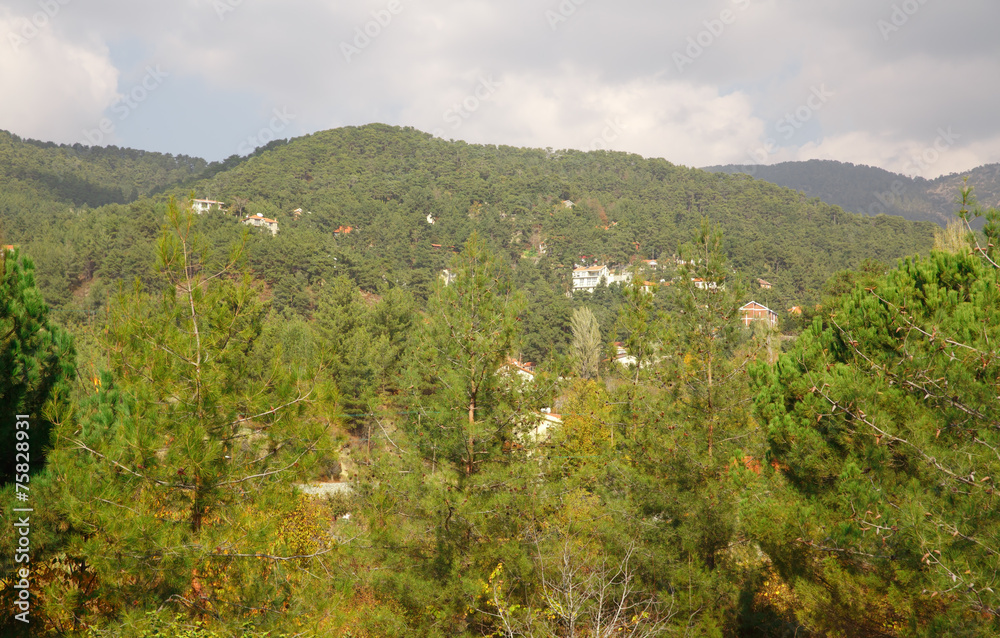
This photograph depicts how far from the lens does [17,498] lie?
4.14m

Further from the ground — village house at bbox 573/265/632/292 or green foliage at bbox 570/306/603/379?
village house at bbox 573/265/632/292

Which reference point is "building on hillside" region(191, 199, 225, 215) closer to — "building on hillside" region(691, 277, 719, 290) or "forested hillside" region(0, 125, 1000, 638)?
"forested hillside" region(0, 125, 1000, 638)

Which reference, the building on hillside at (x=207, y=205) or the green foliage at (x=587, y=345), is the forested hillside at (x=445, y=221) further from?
the green foliage at (x=587, y=345)

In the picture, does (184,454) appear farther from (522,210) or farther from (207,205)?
(522,210)

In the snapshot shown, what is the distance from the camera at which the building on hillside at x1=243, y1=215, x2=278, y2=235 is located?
61.6 metres

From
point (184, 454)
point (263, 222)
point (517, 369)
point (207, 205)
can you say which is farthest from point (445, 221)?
point (184, 454)

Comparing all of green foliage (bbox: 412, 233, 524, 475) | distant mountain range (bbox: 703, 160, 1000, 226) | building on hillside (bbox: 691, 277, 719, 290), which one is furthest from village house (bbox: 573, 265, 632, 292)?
distant mountain range (bbox: 703, 160, 1000, 226)

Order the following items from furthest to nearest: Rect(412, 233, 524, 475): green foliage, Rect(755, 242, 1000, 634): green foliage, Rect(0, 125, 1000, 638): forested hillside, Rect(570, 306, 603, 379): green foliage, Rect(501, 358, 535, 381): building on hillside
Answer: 1. Rect(570, 306, 603, 379): green foliage
2. Rect(501, 358, 535, 381): building on hillside
3. Rect(412, 233, 524, 475): green foliage
4. Rect(0, 125, 1000, 638): forested hillside
5. Rect(755, 242, 1000, 634): green foliage

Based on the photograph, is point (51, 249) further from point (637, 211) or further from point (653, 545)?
point (637, 211)

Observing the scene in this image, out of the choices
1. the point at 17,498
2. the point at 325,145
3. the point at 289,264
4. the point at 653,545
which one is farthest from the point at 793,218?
the point at 17,498

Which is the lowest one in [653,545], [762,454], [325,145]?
[653,545]

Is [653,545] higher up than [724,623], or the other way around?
[653,545]

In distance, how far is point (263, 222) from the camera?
6369 centimetres

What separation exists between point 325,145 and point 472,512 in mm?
111569
